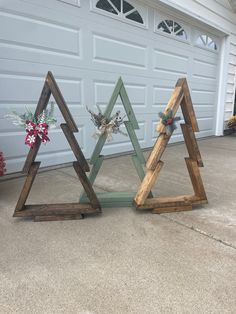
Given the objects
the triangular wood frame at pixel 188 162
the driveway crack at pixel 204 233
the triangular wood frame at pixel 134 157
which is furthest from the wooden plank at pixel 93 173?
the driveway crack at pixel 204 233

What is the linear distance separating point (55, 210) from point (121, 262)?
0.63 meters

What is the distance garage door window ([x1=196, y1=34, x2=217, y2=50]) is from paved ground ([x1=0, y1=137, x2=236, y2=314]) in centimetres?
360

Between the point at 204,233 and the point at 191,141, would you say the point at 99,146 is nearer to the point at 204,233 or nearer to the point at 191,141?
the point at 191,141

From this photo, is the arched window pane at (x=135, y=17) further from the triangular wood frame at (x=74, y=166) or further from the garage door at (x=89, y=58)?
the triangular wood frame at (x=74, y=166)

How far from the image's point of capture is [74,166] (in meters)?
1.80

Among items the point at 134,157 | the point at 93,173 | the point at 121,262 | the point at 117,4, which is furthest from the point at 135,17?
the point at 121,262

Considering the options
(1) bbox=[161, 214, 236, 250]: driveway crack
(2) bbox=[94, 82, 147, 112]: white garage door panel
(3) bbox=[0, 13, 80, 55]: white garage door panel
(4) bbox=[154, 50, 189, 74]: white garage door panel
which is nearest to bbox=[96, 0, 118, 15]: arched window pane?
(3) bbox=[0, 13, 80, 55]: white garage door panel

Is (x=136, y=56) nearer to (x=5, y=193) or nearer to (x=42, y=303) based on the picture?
(x=5, y=193)

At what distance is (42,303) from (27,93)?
2.19 m

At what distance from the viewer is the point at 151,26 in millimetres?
3859

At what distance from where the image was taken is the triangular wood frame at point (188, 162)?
186 cm

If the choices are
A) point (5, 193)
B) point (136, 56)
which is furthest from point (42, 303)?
point (136, 56)

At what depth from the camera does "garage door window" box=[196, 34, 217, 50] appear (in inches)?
191

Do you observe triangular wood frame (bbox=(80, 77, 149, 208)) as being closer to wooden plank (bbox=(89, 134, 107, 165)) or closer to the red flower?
wooden plank (bbox=(89, 134, 107, 165))
